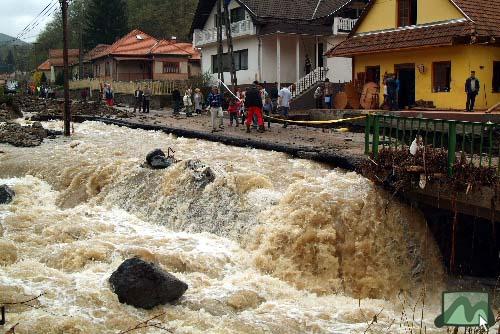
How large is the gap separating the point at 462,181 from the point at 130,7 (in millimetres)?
75498

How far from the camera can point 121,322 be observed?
8133mm

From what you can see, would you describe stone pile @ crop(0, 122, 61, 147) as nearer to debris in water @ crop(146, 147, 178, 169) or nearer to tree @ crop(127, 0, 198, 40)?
debris in water @ crop(146, 147, 178, 169)

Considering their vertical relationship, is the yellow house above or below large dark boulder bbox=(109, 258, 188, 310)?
above

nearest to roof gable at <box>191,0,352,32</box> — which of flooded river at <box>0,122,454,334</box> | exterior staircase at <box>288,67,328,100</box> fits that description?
exterior staircase at <box>288,67,328,100</box>

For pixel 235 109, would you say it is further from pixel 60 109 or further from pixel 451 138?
pixel 60 109

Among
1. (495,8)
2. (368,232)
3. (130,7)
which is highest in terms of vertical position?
(130,7)

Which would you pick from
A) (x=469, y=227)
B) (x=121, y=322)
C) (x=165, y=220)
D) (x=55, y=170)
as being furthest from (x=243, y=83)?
(x=121, y=322)

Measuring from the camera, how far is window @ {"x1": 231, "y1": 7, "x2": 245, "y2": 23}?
37.5 m

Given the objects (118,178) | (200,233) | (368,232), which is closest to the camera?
(368,232)

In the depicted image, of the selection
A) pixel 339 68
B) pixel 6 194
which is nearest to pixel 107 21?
pixel 339 68

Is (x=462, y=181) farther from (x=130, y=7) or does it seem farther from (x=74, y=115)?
(x=130, y=7)

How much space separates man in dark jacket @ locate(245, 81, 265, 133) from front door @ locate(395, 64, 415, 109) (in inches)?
294

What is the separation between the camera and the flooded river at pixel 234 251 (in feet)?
28.3

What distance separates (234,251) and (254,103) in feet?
31.2
